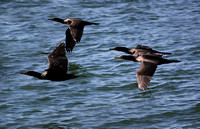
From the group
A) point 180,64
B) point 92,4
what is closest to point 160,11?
point 92,4

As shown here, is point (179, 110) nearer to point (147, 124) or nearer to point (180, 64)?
point (147, 124)

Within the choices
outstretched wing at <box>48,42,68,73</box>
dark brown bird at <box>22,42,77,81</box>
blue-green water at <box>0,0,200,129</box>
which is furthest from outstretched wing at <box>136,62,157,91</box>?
outstretched wing at <box>48,42,68,73</box>

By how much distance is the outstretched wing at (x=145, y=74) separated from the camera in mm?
9602

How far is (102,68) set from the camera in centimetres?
1341

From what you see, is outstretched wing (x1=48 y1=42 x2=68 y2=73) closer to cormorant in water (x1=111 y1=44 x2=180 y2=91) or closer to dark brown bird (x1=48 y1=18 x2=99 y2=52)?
dark brown bird (x1=48 y1=18 x2=99 y2=52)

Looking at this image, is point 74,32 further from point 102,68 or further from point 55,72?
point 55,72

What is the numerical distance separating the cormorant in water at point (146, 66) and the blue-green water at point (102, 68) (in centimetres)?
94

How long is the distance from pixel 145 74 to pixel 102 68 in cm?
358

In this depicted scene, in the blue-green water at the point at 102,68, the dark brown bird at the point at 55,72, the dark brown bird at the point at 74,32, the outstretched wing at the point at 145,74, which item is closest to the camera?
the outstretched wing at the point at 145,74

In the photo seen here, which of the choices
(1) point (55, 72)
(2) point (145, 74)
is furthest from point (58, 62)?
(2) point (145, 74)

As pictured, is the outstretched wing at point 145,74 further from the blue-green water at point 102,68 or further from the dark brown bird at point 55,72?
the dark brown bird at point 55,72

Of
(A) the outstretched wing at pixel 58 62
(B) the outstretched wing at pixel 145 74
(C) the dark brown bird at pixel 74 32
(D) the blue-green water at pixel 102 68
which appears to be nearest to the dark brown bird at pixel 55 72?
(A) the outstretched wing at pixel 58 62

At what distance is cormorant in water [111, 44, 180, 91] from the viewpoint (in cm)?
969

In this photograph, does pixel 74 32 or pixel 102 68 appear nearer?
pixel 74 32
